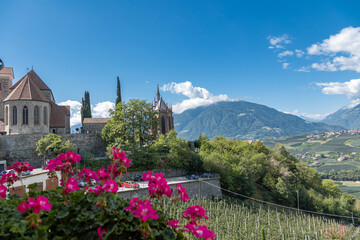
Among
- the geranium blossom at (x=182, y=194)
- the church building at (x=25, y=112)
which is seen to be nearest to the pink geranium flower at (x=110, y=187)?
the geranium blossom at (x=182, y=194)

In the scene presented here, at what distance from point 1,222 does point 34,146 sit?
29.9 meters

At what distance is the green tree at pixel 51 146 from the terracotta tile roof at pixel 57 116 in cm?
557

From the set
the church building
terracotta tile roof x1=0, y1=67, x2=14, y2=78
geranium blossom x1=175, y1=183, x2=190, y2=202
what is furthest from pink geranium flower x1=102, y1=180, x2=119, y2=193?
terracotta tile roof x1=0, y1=67, x2=14, y2=78

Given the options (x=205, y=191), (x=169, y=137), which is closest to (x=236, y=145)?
(x=169, y=137)

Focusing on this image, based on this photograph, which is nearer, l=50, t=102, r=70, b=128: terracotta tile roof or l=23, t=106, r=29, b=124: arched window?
l=23, t=106, r=29, b=124: arched window

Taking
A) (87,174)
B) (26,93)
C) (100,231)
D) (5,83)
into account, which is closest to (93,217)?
(100,231)

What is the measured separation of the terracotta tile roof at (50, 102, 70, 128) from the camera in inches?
1293

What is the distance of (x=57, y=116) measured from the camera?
3344cm

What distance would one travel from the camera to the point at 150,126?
3123 centimetres

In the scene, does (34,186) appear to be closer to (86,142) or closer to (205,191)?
(205,191)

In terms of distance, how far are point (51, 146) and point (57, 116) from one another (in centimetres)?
870

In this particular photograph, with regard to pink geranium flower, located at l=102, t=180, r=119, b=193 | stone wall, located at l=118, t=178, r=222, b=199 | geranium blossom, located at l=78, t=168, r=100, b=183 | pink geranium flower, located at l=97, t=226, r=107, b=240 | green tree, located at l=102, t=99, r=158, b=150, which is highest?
green tree, located at l=102, t=99, r=158, b=150

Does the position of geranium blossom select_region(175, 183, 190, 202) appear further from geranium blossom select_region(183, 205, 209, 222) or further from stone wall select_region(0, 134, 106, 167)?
stone wall select_region(0, 134, 106, 167)

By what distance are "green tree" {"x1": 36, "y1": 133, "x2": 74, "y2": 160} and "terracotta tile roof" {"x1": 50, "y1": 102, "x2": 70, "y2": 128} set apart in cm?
557
